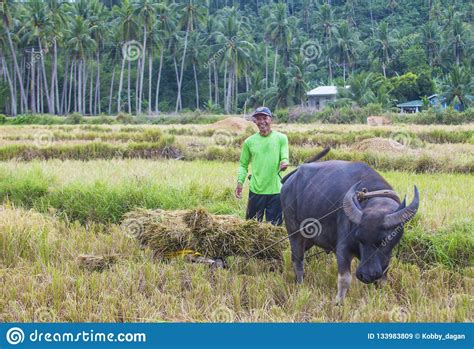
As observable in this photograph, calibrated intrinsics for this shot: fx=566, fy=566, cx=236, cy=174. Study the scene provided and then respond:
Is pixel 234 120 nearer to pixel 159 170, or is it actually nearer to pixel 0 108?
pixel 159 170

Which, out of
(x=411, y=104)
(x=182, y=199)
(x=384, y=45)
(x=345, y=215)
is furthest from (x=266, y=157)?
(x=384, y=45)

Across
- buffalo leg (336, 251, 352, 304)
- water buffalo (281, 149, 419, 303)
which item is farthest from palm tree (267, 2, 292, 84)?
buffalo leg (336, 251, 352, 304)

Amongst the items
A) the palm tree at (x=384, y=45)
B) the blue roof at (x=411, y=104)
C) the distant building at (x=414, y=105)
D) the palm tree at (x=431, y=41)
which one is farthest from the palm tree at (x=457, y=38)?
the blue roof at (x=411, y=104)

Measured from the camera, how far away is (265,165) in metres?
5.23

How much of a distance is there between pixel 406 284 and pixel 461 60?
43.0 m

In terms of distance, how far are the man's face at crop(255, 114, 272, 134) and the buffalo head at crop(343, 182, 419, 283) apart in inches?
62.6

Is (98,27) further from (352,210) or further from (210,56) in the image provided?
(352,210)

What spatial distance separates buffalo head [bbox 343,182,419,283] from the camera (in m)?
3.53

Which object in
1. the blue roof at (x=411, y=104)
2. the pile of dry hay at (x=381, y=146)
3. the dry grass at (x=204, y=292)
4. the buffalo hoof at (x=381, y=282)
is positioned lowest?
the dry grass at (x=204, y=292)

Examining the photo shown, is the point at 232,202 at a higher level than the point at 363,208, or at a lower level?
lower

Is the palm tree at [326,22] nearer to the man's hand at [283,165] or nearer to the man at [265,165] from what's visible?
the man at [265,165]

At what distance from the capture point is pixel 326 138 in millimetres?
14961

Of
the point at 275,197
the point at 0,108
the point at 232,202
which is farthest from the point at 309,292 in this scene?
the point at 0,108

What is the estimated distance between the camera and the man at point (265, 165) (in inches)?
203
